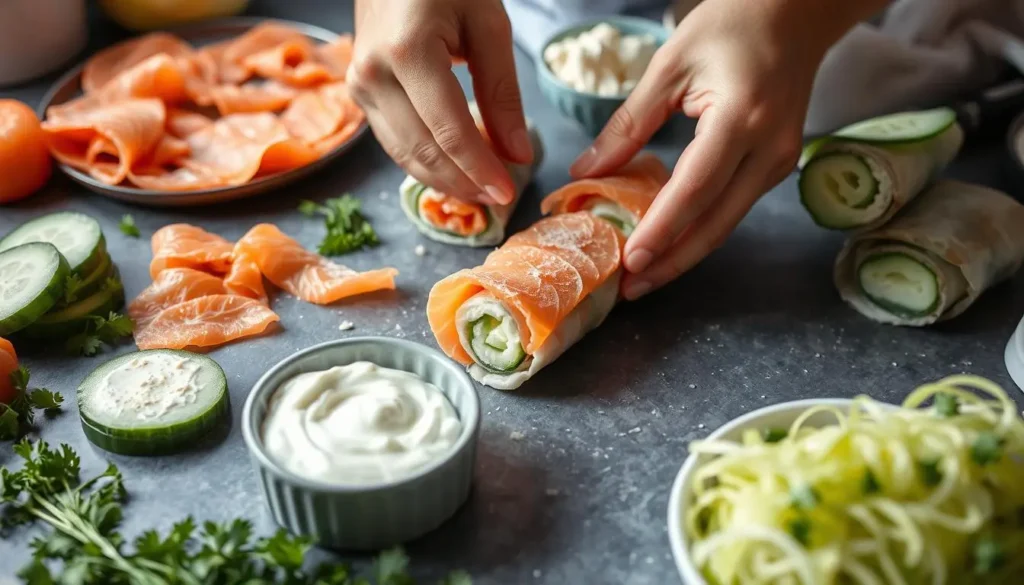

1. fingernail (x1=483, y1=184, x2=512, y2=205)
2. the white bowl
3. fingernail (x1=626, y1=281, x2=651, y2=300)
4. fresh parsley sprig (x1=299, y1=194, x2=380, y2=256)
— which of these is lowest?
fresh parsley sprig (x1=299, y1=194, x2=380, y2=256)

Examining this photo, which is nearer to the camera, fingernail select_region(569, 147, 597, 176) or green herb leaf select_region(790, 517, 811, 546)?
green herb leaf select_region(790, 517, 811, 546)

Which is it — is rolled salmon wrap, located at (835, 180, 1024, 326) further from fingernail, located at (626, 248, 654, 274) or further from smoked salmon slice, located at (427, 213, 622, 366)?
smoked salmon slice, located at (427, 213, 622, 366)

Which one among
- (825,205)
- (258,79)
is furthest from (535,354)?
(258,79)

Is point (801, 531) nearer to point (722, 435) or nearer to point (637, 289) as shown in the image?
point (722, 435)

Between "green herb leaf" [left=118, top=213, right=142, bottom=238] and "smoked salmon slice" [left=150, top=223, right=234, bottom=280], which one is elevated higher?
"smoked salmon slice" [left=150, top=223, right=234, bottom=280]

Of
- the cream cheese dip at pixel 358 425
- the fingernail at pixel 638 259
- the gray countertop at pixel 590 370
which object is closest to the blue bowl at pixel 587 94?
the gray countertop at pixel 590 370

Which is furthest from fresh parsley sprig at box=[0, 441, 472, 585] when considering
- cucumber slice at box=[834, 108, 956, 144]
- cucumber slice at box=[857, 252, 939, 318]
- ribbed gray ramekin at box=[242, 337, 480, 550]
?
cucumber slice at box=[834, 108, 956, 144]

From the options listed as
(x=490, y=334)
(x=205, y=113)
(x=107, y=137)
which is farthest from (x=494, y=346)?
(x=205, y=113)

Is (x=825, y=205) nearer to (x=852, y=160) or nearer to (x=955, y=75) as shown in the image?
(x=852, y=160)
